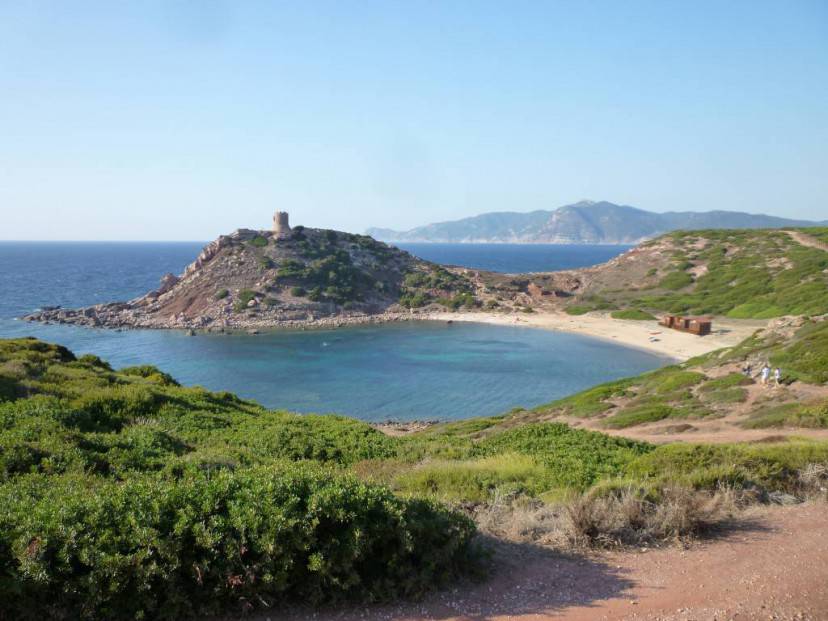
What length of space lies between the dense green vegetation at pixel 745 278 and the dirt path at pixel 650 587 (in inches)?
2074

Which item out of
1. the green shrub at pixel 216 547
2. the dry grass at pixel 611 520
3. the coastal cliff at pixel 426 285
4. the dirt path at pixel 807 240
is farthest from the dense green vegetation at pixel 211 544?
the dirt path at pixel 807 240

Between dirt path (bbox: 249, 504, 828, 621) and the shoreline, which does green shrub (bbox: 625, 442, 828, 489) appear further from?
the shoreline

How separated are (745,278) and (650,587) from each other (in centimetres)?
8175

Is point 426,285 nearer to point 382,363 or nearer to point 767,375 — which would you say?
point 382,363

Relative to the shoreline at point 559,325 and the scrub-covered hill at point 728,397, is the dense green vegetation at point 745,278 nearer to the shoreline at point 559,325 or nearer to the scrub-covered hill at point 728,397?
the shoreline at point 559,325

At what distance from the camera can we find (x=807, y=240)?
8725cm

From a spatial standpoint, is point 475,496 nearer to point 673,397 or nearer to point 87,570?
point 87,570

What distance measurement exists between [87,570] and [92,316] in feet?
255

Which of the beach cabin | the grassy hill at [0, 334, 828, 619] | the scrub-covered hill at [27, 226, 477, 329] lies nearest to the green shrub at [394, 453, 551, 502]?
the grassy hill at [0, 334, 828, 619]

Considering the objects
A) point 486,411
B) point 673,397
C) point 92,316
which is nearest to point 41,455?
point 673,397

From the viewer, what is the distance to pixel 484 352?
57781 millimetres

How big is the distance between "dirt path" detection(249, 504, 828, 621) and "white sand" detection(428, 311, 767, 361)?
160ft

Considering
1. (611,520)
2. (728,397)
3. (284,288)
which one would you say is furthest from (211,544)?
(284,288)

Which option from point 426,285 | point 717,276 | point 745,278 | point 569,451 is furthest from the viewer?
point 426,285
